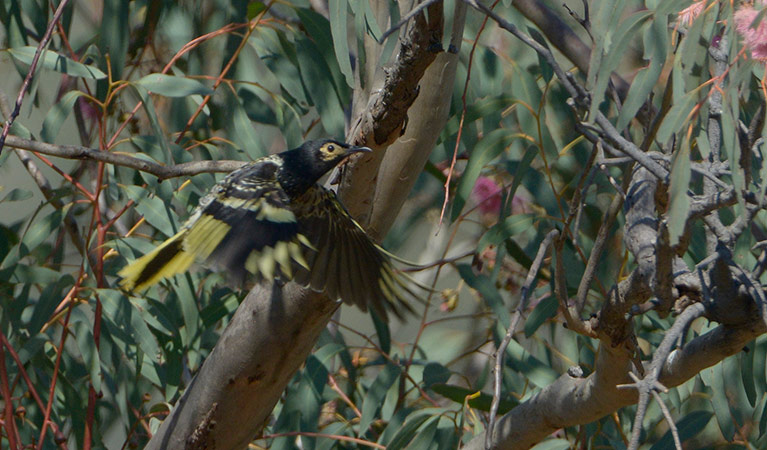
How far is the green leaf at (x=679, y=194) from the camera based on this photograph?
79cm

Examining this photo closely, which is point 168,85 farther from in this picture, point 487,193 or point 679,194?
point 679,194

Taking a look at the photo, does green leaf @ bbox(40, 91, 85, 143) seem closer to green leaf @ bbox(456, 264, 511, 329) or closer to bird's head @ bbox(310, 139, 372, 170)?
bird's head @ bbox(310, 139, 372, 170)

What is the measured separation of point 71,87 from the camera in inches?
95.2

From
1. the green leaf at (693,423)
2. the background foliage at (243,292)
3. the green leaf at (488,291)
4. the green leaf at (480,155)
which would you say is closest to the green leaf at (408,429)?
the background foliage at (243,292)

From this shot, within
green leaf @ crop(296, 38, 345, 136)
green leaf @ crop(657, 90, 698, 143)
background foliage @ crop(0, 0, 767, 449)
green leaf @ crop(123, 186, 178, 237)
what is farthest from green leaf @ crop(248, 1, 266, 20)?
green leaf @ crop(657, 90, 698, 143)

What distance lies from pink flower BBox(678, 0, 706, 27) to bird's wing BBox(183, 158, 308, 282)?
620mm

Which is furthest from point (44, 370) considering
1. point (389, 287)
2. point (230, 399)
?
point (389, 287)

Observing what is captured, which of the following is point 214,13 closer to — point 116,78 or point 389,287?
point 116,78

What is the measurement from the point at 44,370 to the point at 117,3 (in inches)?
33.2

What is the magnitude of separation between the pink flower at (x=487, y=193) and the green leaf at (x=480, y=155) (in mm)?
502

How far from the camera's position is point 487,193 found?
2355 millimetres

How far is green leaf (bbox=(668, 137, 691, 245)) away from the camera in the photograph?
0.79 meters

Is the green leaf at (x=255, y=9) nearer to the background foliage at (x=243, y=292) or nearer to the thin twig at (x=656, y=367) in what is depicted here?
the background foliage at (x=243, y=292)

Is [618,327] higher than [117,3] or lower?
lower
